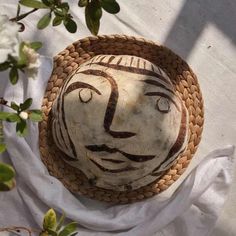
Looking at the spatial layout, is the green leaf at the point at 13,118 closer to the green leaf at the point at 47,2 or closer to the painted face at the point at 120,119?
the green leaf at the point at 47,2

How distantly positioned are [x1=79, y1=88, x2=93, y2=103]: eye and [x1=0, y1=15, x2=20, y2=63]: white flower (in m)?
0.49

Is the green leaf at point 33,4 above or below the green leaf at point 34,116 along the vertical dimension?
above

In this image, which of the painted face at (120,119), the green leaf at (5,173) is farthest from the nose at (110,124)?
the green leaf at (5,173)

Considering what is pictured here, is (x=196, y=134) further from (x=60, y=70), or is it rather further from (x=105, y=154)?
(x=60, y=70)

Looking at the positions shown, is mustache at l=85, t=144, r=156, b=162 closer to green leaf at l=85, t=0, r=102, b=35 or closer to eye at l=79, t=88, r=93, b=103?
eye at l=79, t=88, r=93, b=103

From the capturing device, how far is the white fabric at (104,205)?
4.19ft

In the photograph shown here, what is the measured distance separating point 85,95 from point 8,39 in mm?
501

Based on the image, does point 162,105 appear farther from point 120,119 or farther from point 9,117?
point 9,117

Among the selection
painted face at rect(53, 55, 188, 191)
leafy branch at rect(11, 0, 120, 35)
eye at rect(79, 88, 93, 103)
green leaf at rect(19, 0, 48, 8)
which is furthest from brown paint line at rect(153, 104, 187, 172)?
green leaf at rect(19, 0, 48, 8)

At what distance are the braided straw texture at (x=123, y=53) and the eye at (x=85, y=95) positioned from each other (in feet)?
0.56

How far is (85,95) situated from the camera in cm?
112

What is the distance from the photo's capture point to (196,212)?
1.35 meters

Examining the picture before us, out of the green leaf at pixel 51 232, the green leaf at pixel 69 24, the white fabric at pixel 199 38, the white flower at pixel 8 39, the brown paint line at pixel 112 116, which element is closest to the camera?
the white flower at pixel 8 39

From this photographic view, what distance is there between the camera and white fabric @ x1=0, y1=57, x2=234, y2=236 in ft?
4.19
